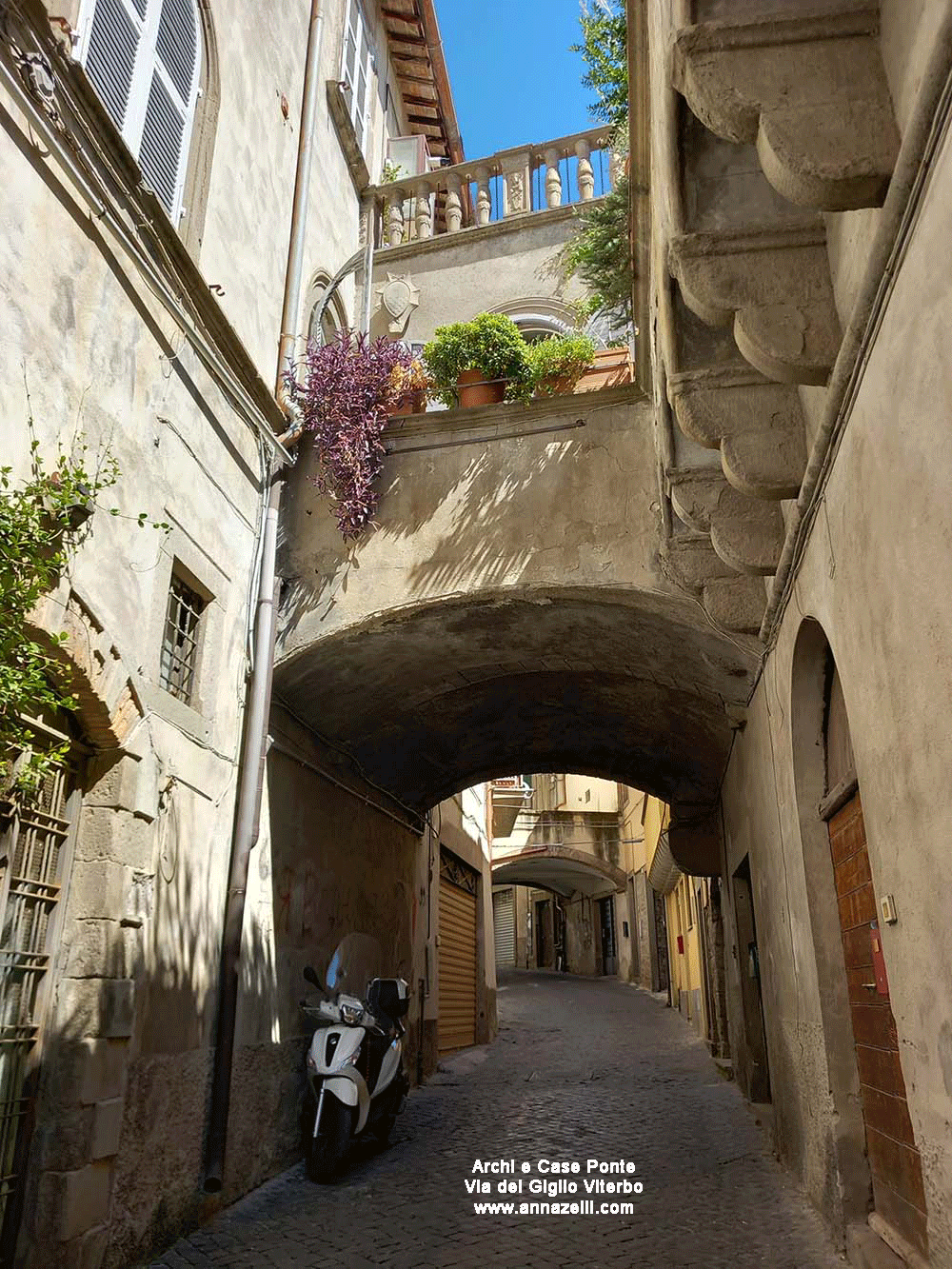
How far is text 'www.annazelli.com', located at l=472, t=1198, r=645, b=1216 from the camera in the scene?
5.71 meters

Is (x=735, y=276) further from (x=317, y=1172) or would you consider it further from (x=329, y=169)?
(x=329, y=169)

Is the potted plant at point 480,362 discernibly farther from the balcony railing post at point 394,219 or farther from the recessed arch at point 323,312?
the balcony railing post at point 394,219

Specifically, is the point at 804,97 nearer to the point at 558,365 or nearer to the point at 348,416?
the point at 558,365

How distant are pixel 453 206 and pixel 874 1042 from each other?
32.3ft

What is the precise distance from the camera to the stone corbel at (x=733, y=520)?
17.5 ft

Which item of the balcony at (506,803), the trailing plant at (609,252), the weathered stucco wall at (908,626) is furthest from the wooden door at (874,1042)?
the balcony at (506,803)

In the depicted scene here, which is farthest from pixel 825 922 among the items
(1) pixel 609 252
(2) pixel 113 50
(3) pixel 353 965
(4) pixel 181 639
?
(2) pixel 113 50

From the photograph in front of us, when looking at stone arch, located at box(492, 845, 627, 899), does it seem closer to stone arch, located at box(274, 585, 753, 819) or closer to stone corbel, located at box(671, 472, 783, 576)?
stone arch, located at box(274, 585, 753, 819)

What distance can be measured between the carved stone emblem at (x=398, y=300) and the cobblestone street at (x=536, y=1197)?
8.18 metres

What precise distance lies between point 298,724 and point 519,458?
9.14 feet

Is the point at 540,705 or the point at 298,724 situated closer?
the point at 298,724

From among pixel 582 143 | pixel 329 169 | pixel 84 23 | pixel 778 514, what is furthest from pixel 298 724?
pixel 582 143

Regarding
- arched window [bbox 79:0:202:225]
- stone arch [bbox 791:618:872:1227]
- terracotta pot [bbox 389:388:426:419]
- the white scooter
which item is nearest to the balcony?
the white scooter

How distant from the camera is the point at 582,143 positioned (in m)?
10.9
